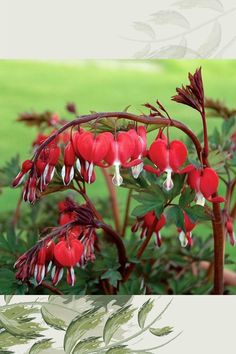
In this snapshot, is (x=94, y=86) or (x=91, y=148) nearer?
(x=91, y=148)

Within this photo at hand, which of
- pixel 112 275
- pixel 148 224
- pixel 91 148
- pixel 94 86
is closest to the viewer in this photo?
pixel 91 148

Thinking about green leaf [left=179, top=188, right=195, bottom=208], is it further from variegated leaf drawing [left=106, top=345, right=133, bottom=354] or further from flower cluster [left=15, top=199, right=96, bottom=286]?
variegated leaf drawing [left=106, top=345, right=133, bottom=354]

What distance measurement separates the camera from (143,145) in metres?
1.12

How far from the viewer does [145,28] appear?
3.99ft

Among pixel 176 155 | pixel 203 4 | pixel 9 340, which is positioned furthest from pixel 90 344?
pixel 203 4

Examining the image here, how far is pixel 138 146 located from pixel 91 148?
0.09m

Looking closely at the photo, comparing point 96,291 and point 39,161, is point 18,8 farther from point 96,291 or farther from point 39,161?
point 96,291

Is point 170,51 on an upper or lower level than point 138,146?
upper

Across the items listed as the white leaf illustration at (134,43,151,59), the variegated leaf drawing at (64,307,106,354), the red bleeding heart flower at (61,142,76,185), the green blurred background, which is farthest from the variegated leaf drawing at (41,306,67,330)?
the green blurred background

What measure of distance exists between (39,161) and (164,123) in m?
0.21

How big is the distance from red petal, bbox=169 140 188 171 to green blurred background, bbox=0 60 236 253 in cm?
247

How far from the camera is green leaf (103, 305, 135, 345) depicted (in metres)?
1.14

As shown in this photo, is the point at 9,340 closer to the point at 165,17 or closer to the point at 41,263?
the point at 41,263

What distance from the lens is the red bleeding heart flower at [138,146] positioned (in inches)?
43.3
